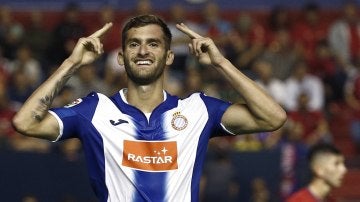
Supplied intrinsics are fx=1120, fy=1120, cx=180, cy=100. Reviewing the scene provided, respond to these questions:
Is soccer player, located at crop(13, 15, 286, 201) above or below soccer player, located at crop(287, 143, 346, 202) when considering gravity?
above

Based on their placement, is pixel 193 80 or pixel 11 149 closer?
pixel 11 149

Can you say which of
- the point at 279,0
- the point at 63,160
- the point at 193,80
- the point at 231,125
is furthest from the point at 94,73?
the point at 231,125

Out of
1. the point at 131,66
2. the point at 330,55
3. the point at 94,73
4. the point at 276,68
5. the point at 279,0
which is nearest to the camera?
the point at 131,66

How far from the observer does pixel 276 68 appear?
18203mm

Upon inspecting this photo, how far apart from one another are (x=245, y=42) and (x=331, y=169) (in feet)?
30.7

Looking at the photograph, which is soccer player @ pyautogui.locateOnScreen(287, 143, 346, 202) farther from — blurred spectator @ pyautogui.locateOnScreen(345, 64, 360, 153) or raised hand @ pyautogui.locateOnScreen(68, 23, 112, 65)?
blurred spectator @ pyautogui.locateOnScreen(345, 64, 360, 153)

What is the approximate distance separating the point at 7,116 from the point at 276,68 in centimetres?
472

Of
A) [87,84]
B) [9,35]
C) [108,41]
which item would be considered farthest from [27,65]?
[108,41]

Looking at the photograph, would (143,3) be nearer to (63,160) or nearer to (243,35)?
(243,35)

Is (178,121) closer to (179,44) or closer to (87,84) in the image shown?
(87,84)

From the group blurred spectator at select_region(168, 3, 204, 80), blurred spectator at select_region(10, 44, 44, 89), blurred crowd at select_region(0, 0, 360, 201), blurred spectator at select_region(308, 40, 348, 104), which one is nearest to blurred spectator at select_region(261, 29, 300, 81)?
blurred crowd at select_region(0, 0, 360, 201)

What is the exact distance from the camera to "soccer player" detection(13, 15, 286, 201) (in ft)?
22.9

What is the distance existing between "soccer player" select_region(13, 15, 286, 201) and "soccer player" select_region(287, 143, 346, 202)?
222 cm

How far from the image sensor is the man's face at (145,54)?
7.01 meters
